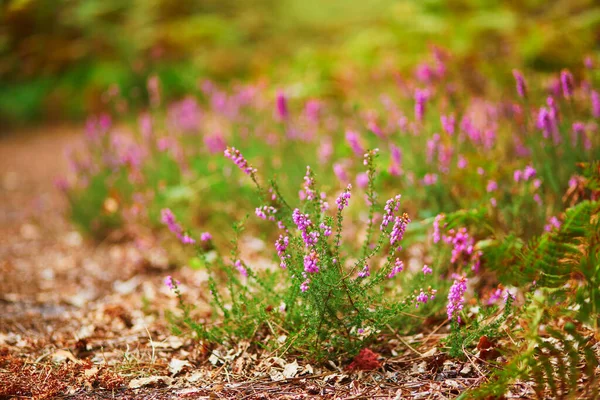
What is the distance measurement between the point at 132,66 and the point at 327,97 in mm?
Answer: 3410

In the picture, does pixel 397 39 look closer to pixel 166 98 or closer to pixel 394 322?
pixel 166 98

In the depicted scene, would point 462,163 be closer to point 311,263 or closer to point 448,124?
point 448,124

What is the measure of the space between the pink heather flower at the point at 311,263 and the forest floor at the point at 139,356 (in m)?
0.39

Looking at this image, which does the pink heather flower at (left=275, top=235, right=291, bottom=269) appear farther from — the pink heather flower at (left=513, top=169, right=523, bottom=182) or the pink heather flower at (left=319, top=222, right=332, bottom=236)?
the pink heather flower at (left=513, top=169, right=523, bottom=182)

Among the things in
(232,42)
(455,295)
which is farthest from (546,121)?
(232,42)

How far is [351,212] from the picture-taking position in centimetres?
283

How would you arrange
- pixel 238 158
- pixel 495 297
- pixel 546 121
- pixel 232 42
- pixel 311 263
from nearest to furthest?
1. pixel 311 263
2. pixel 238 158
3. pixel 495 297
4. pixel 546 121
5. pixel 232 42

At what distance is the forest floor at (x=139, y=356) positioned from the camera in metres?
1.51

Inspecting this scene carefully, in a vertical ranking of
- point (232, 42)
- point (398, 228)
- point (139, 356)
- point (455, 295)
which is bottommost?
point (139, 356)

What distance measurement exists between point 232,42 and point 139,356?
6984mm

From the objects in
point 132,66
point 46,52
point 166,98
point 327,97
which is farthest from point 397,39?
point 46,52

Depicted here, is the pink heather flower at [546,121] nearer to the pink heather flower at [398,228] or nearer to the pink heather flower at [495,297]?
the pink heather flower at [495,297]

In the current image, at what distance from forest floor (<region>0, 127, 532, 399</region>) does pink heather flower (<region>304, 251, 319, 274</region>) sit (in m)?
0.39

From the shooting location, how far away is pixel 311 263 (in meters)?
1.38
